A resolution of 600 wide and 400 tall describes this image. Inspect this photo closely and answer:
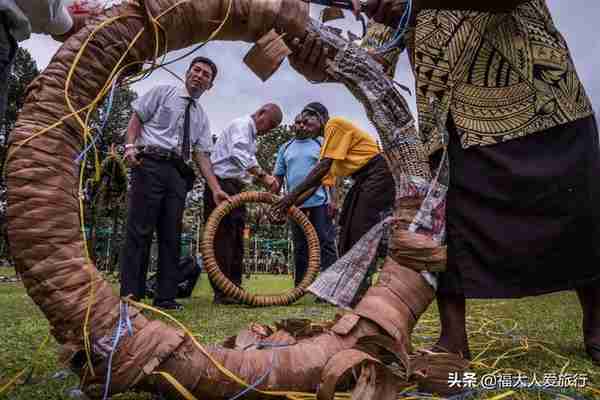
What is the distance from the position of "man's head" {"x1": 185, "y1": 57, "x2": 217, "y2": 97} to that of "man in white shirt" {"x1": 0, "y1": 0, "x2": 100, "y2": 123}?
2.28m

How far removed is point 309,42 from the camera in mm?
1558

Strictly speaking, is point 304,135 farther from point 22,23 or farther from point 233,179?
point 22,23

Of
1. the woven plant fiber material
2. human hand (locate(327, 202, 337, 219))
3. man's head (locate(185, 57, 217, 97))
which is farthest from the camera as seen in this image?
human hand (locate(327, 202, 337, 219))

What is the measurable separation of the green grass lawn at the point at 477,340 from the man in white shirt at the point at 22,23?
811mm

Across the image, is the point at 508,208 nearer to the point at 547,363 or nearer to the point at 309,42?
the point at 547,363

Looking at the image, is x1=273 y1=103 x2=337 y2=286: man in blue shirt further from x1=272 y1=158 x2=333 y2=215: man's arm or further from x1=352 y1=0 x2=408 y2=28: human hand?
x1=352 y1=0 x2=408 y2=28: human hand

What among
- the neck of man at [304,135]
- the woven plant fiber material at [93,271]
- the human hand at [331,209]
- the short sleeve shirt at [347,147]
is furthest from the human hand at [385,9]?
the human hand at [331,209]

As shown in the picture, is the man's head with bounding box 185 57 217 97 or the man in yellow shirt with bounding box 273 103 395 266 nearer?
the man in yellow shirt with bounding box 273 103 395 266

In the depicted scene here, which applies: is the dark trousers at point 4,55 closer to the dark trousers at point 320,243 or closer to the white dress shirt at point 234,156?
the white dress shirt at point 234,156

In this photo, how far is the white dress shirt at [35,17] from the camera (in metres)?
1.11

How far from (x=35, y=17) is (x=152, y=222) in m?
2.15

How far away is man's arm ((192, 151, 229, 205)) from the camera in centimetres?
371

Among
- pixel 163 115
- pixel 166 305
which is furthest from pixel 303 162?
pixel 166 305

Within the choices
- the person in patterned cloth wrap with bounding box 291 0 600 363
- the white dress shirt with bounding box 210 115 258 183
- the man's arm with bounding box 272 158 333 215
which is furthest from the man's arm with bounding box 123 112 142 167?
the person in patterned cloth wrap with bounding box 291 0 600 363
